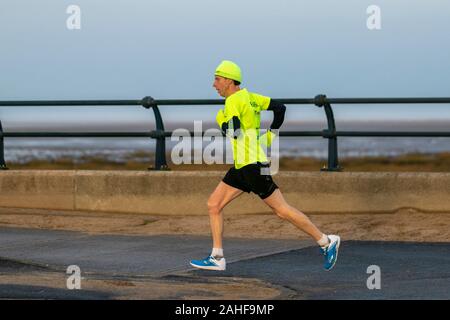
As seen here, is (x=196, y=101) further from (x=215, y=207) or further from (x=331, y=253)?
(x=331, y=253)

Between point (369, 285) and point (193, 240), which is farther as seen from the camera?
point (193, 240)

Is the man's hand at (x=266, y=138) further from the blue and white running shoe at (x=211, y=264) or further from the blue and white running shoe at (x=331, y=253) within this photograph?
the blue and white running shoe at (x=211, y=264)

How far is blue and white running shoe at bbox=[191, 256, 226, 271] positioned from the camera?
11117 mm

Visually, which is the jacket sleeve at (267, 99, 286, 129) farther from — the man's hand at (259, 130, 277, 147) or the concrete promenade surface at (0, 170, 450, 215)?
the concrete promenade surface at (0, 170, 450, 215)

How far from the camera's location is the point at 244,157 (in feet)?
35.7

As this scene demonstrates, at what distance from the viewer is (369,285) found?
10.2 m

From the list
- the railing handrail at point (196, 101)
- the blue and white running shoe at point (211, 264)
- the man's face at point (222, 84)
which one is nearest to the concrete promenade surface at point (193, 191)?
the railing handrail at point (196, 101)

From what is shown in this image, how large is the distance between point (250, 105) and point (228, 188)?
81cm

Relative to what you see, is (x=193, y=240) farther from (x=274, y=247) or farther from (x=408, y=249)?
(x=408, y=249)

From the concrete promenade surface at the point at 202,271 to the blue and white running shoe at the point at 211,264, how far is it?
12 cm

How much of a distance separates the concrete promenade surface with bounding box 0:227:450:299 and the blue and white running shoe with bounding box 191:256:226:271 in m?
0.12

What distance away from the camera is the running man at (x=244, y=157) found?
1066 cm

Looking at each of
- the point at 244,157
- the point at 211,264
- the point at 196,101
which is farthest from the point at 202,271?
the point at 196,101
